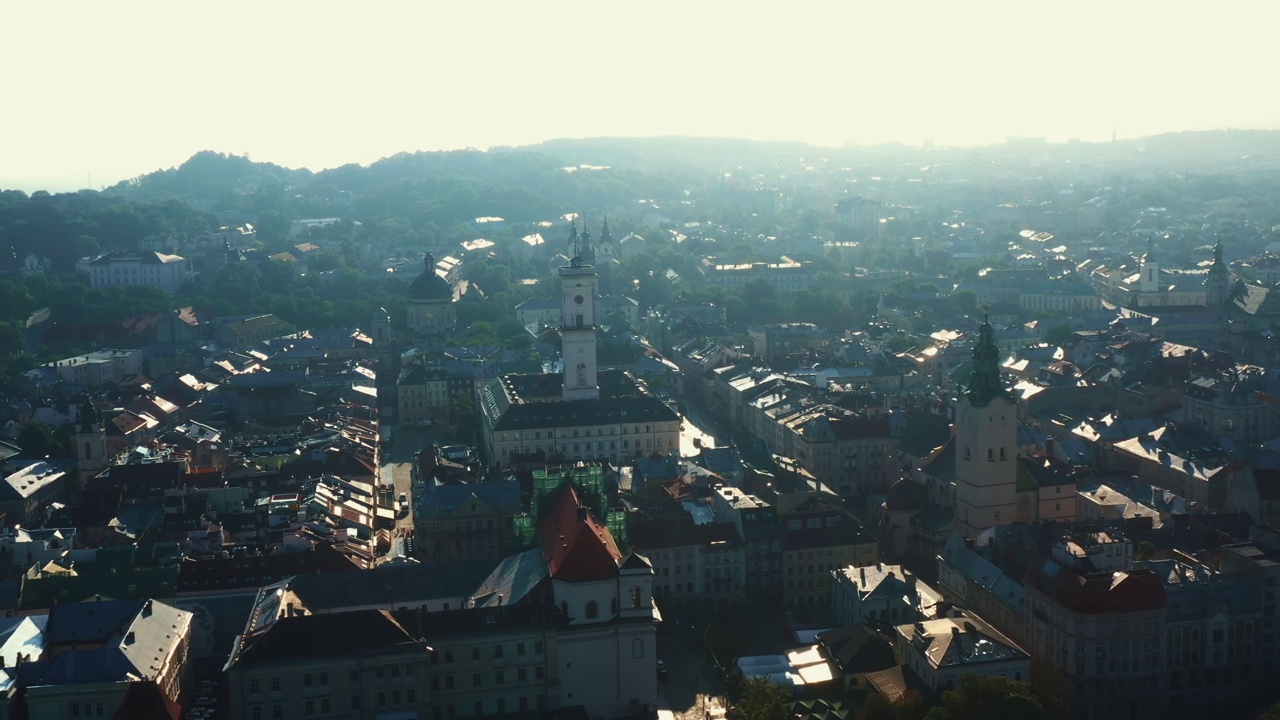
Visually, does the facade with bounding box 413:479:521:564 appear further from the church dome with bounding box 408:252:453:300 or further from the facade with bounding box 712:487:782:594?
the church dome with bounding box 408:252:453:300

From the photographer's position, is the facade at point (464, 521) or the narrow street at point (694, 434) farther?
the narrow street at point (694, 434)

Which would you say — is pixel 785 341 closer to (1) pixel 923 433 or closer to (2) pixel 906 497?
(1) pixel 923 433

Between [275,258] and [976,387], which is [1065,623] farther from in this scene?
[275,258]

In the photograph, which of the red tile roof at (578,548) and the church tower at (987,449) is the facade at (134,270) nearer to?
the church tower at (987,449)

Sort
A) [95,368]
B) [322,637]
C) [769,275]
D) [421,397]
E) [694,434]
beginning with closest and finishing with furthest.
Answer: [322,637] < [694,434] < [421,397] < [95,368] < [769,275]

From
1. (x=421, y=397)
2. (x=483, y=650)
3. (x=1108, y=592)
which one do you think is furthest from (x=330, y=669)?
(x=421, y=397)

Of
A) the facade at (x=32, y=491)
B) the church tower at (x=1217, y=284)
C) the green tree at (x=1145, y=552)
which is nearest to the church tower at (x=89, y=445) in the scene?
the facade at (x=32, y=491)

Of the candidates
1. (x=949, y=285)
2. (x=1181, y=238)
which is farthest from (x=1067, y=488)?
(x=1181, y=238)
